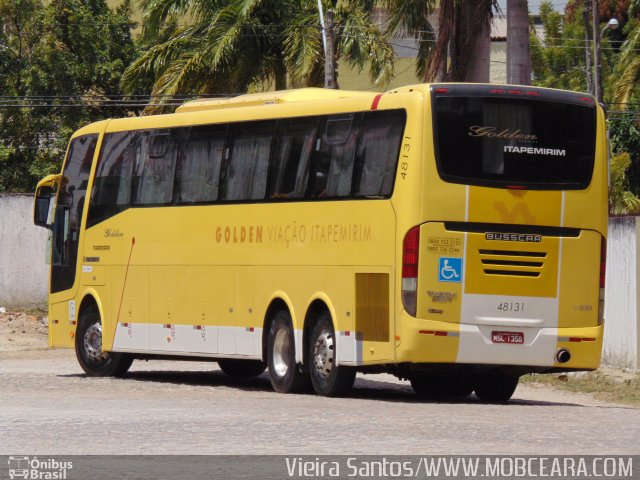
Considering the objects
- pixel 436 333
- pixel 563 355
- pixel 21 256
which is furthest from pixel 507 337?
pixel 21 256

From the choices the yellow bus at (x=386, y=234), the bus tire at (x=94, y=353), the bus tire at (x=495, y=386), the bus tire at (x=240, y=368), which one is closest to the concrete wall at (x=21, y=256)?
the bus tire at (x=94, y=353)

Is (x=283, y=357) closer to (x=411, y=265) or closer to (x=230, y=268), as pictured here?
(x=230, y=268)

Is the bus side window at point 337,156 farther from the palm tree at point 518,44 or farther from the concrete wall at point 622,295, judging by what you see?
the palm tree at point 518,44

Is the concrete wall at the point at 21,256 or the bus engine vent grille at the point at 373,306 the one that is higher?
the bus engine vent grille at the point at 373,306

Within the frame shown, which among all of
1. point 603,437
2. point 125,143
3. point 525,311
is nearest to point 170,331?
point 125,143

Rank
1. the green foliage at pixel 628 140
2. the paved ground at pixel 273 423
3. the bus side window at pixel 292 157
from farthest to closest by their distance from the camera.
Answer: the green foliage at pixel 628 140
the bus side window at pixel 292 157
the paved ground at pixel 273 423

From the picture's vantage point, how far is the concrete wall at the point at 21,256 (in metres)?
35.8

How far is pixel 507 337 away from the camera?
55.4ft

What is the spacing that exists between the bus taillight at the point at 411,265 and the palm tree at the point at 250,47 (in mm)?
21401

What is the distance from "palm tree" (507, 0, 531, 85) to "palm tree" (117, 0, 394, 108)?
12500 millimetres

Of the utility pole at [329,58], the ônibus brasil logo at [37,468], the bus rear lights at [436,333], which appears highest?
the utility pole at [329,58]

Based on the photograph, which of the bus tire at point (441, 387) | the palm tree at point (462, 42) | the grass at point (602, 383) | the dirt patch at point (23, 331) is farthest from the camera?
the dirt patch at point (23, 331)

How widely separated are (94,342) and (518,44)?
8992mm

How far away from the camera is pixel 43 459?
1065 cm
